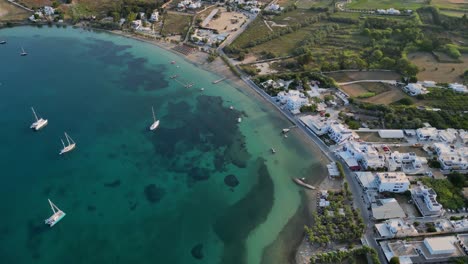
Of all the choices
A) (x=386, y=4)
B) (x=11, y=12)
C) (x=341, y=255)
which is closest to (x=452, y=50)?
(x=386, y=4)

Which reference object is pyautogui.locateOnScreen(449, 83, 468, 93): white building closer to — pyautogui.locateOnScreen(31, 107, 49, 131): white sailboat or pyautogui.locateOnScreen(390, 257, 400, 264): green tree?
pyautogui.locateOnScreen(390, 257, 400, 264): green tree

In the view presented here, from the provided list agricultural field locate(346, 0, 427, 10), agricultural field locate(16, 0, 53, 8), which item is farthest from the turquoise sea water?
agricultural field locate(346, 0, 427, 10)

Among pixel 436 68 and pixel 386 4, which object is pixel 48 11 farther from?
pixel 386 4

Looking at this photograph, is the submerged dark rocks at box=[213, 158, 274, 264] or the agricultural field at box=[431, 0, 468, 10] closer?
the submerged dark rocks at box=[213, 158, 274, 264]

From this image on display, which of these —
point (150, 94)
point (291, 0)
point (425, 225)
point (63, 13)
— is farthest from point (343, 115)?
point (63, 13)

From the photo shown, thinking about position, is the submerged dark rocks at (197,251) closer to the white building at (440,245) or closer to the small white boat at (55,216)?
the small white boat at (55,216)

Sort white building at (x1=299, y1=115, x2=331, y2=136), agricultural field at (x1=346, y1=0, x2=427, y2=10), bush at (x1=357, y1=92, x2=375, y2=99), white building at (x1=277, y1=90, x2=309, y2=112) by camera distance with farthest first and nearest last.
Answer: agricultural field at (x1=346, y1=0, x2=427, y2=10), bush at (x1=357, y1=92, x2=375, y2=99), white building at (x1=277, y1=90, x2=309, y2=112), white building at (x1=299, y1=115, x2=331, y2=136)
